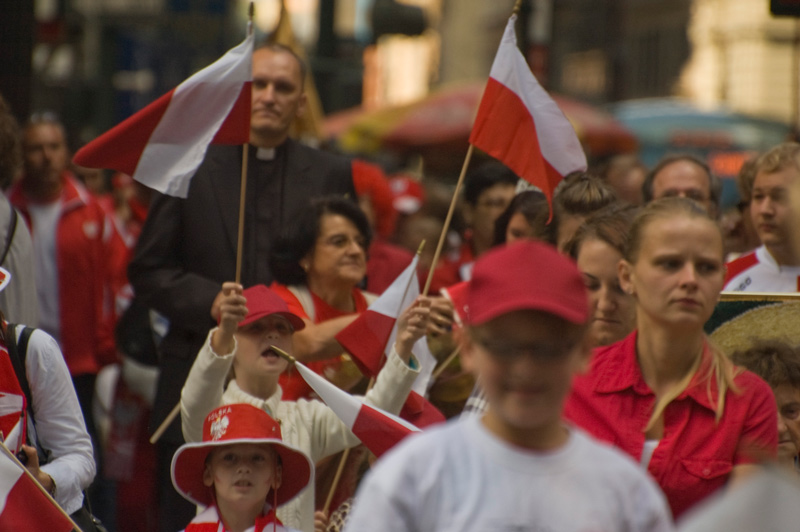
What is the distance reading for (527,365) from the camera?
2.39 metres

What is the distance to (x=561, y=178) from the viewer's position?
4953 millimetres

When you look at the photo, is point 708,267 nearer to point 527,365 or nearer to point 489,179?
point 527,365

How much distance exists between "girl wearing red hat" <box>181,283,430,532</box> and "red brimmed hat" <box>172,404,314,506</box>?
0.17 m

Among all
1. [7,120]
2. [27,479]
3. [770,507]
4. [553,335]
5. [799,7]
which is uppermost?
[799,7]

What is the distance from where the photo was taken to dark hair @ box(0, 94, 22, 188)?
495 cm

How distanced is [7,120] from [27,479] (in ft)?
6.01

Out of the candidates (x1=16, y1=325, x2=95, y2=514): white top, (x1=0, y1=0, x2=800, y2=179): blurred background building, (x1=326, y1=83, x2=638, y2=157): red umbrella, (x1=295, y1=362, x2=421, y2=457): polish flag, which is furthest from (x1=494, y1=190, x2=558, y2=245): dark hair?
(x1=326, y1=83, x2=638, y2=157): red umbrella

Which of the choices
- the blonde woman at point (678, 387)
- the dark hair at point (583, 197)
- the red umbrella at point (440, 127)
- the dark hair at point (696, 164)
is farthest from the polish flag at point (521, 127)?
the red umbrella at point (440, 127)

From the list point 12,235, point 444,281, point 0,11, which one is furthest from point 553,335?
point 0,11

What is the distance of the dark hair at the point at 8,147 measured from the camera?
4.95m

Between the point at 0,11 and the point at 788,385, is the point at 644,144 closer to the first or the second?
the point at 0,11

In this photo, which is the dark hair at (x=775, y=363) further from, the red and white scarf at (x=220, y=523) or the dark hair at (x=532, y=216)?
the red and white scarf at (x=220, y=523)

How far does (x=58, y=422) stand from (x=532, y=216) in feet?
7.33

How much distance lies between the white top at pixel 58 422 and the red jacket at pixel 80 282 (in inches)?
129
